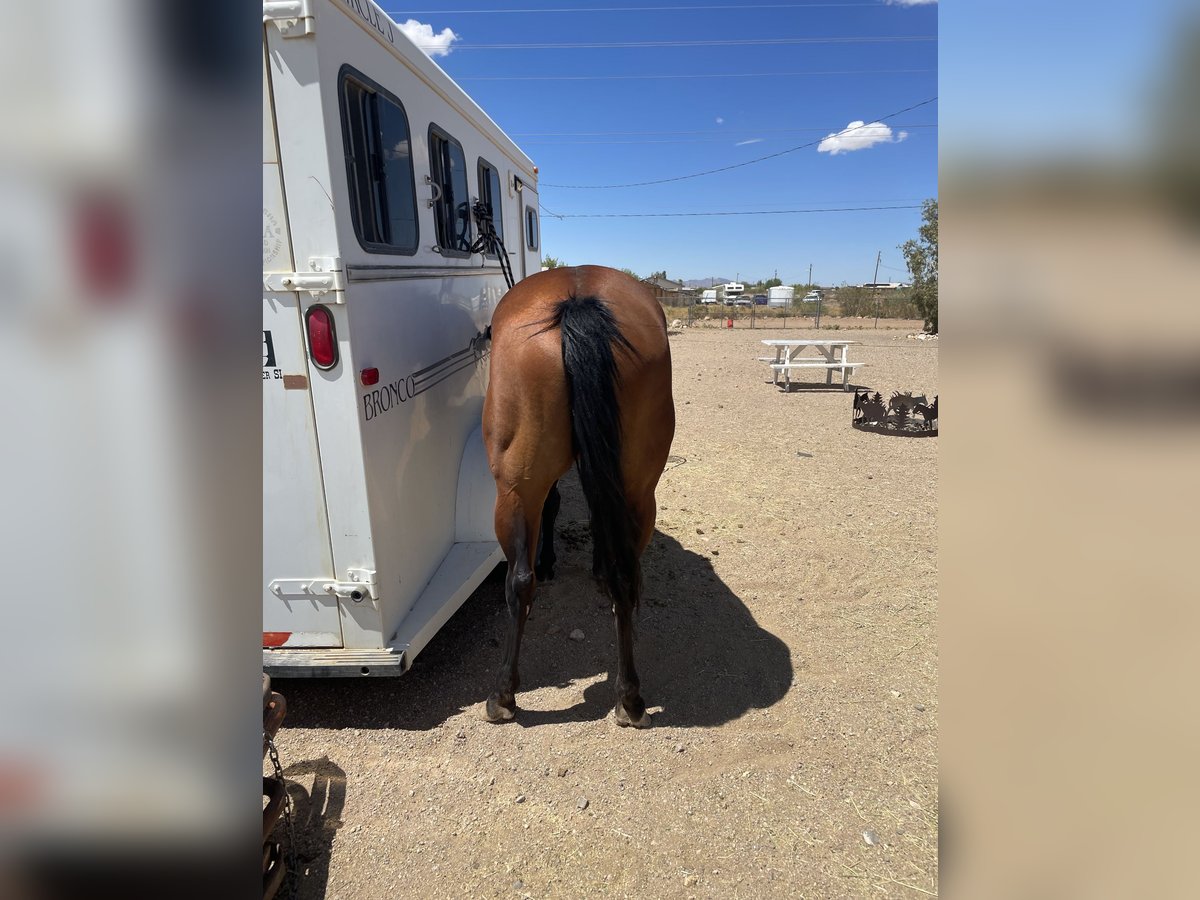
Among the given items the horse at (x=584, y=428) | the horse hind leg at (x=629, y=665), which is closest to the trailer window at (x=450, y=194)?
the horse at (x=584, y=428)

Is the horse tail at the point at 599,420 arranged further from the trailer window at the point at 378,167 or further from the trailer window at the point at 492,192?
the trailer window at the point at 492,192

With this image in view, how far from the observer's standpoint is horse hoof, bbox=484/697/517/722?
2.87m

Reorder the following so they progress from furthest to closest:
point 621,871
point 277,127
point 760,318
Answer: point 760,318, point 277,127, point 621,871

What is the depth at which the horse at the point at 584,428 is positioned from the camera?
265 cm

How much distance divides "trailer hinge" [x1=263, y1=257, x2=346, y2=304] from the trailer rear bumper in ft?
4.83

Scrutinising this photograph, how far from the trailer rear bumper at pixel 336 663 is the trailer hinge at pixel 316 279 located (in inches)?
57.9

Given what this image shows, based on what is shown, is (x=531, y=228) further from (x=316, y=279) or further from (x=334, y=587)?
(x=334, y=587)

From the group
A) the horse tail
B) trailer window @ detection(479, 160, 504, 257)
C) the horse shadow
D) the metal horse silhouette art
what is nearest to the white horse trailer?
the horse shadow

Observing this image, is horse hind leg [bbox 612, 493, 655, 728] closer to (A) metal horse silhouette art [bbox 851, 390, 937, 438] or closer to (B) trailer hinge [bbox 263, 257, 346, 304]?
(B) trailer hinge [bbox 263, 257, 346, 304]

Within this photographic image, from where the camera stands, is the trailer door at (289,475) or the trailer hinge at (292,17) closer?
the trailer hinge at (292,17)

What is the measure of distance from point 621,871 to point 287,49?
3022 millimetres
